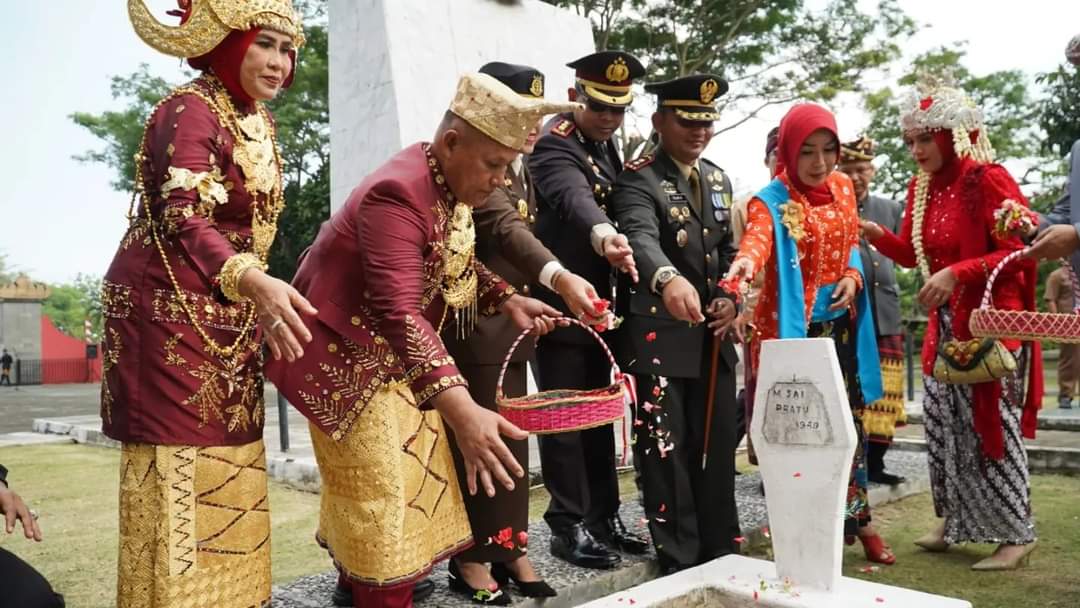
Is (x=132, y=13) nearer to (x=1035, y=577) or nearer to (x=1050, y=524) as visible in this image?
(x=1035, y=577)

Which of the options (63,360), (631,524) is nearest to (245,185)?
(631,524)

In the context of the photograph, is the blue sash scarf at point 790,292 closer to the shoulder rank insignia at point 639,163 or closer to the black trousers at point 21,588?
the shoulder rank insignia at point 639,163

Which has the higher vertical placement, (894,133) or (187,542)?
(894,133)

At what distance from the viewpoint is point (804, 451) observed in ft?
10.0

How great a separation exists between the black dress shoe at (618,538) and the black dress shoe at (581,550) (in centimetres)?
22

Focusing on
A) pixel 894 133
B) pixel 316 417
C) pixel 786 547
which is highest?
pixel 894 133

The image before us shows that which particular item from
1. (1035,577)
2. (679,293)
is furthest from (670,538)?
(1035,577)

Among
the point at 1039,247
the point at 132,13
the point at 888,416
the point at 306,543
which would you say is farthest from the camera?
the point at 888,416

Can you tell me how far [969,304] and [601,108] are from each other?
1.86 meters

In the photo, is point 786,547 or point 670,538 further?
point 670,538

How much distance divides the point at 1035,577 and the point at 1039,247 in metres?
1.51

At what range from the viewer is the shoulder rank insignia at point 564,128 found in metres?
3.93

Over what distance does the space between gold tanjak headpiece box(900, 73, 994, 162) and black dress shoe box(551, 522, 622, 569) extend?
7.75ft

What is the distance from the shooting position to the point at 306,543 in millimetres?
4750
